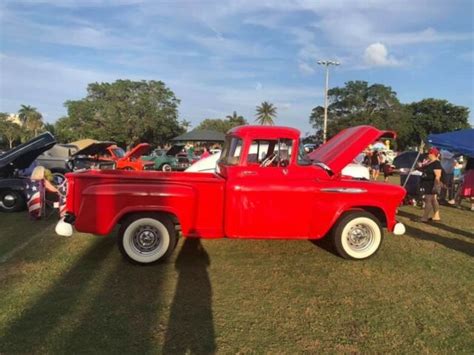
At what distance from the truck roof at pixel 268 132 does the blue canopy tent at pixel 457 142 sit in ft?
22.5

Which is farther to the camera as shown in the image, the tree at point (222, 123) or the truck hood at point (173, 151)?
the tree at point (222, 123)

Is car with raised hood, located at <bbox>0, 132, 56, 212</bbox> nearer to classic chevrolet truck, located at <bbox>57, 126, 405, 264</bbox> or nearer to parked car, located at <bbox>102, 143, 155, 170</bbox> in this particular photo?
classic chevrolet truck, located at <bbox>57, 126, 405, 264</bbox>

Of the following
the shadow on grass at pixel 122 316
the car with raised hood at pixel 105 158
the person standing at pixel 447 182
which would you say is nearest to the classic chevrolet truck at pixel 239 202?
the shadow on grass at pixel 122 316

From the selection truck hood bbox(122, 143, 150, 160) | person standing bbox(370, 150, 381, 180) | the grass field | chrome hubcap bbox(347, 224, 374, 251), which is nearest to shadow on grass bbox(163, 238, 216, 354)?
the grass field

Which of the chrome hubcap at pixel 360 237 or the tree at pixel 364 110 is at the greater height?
the tree at pixel 364 110

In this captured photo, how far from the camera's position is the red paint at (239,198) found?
227 inches

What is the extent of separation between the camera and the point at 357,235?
6.43 metres

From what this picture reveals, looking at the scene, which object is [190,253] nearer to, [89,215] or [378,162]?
[89,215]

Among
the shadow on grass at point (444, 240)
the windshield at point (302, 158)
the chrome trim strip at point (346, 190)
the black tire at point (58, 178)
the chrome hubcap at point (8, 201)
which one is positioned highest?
the windshield at point (302, 158)

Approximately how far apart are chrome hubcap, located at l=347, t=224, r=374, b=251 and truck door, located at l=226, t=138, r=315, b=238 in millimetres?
796

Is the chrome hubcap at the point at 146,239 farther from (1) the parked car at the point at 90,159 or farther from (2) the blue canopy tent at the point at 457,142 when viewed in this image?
(1) the parked car at the point at 90,159

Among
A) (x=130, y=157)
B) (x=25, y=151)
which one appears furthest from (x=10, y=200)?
(x=130, y=157)

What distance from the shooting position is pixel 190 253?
6.73 metres

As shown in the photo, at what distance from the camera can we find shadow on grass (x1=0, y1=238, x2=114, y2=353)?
3.74 meters
